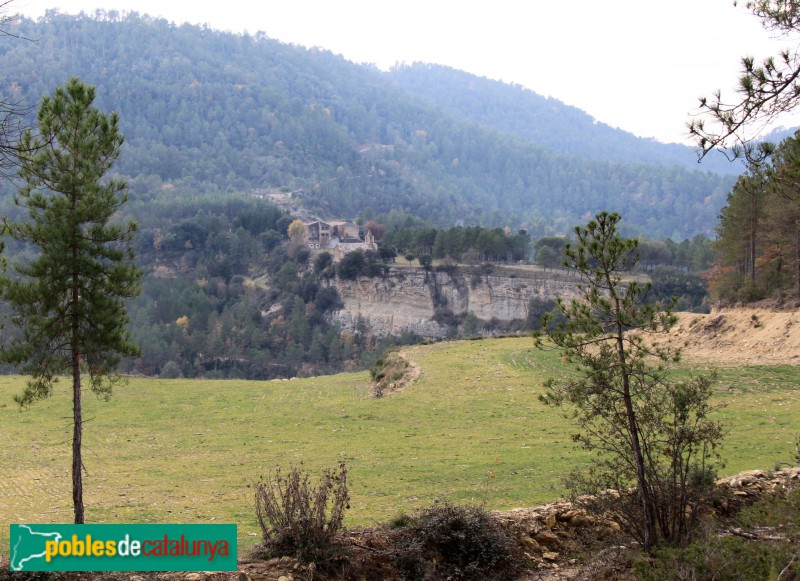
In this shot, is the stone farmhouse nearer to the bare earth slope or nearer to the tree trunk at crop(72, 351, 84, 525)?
the bare earth slope

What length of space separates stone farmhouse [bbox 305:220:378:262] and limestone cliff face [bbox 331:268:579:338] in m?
15.8

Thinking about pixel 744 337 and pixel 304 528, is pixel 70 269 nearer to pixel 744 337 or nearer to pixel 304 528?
pixel 304 528

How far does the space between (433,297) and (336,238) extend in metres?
39.3

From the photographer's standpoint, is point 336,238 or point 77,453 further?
point 336,238

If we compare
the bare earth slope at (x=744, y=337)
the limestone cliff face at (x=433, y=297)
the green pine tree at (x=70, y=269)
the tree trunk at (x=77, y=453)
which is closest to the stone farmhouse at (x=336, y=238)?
the limestone cliff face at (x=433, y=297)

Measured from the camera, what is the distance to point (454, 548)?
8.70m

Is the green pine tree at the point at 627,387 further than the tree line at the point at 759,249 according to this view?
No

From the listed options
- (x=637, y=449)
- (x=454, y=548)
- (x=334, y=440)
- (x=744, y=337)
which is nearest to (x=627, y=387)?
(x=637, y=449)

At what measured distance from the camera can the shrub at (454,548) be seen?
327 inches

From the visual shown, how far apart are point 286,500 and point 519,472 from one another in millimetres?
8311

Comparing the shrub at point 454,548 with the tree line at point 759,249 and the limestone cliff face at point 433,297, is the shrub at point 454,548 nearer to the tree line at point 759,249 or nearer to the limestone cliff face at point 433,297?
the tree line at point 759,249

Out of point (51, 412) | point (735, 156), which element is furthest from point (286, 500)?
point (51, 412)

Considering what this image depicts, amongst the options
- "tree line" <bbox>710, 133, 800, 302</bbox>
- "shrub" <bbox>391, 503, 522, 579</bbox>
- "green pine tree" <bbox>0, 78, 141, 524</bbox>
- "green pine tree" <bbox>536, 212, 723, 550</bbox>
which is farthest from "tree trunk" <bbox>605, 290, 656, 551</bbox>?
"tree line" <bbox>710, 133, 800, 302</bbox>

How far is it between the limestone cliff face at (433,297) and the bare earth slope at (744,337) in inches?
2167
